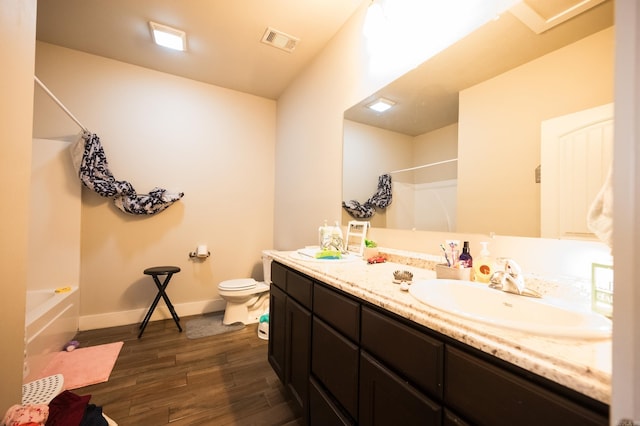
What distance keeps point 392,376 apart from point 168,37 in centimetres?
289

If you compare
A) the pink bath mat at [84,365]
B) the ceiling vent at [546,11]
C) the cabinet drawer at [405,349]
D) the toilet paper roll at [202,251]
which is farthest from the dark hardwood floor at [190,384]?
the ceiling vent at [546,11]

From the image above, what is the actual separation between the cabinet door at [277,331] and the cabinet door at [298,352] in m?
0.07

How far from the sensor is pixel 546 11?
2.94 feet

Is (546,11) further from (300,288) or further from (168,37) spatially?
(168,37)

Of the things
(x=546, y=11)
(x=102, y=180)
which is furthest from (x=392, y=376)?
(x=102, y=180)

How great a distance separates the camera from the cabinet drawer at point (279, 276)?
1.52 m

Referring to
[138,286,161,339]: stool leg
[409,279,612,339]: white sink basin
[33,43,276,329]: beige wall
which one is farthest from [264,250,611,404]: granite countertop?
[33,43,276,329]: beige wall

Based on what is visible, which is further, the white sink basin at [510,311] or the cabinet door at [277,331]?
the cabinet door at [277,331]

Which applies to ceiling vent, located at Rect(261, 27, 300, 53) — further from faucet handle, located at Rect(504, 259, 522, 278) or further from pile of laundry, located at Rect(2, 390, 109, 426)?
pile of laundry, located at Rect(2, 390, 109, 426)

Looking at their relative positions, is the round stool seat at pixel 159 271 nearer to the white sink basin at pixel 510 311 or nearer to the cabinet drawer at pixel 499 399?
the white sink basin at pixel 510 311

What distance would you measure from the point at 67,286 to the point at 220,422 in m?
2.03

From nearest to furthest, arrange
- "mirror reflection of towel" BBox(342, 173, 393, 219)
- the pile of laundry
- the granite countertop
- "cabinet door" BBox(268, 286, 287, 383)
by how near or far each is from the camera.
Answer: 1. the granite countertop
2. the pile of laundry
3. "cabinet door" BBox(268, 286, 287, 383)
4. "mirror reflection of towel" BBox(342, 173, 393, 219)

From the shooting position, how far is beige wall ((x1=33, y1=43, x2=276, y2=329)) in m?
2.41

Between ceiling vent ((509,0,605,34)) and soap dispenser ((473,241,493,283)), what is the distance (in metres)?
0.83
